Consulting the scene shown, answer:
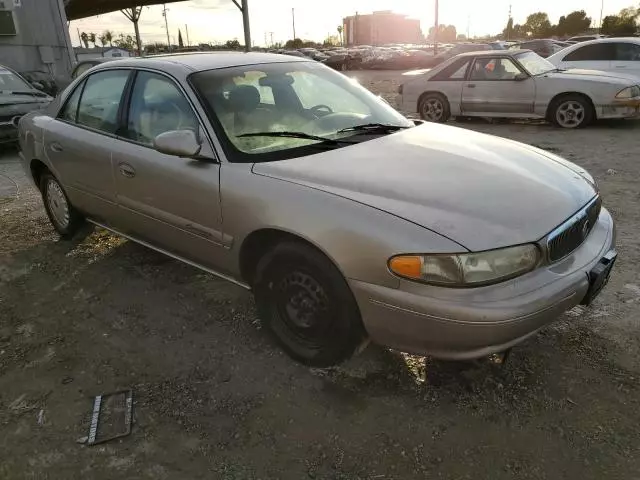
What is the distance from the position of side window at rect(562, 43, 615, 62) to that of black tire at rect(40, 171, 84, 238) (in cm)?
1041

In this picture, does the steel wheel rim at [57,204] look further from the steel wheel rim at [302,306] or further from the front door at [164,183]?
the steel wheel rim at [302,306]

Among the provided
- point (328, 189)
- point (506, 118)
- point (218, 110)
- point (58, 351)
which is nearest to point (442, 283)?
point (328, 189)

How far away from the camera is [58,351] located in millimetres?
3031

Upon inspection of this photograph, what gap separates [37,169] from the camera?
4652 millimetres

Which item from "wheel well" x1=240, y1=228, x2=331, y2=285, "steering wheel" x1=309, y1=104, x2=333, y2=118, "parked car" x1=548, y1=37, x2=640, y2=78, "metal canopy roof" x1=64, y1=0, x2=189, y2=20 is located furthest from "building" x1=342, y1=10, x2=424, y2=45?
"wheel well" x1=240, y1=228, x2=331, y2=285

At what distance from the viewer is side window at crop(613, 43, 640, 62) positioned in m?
10.3

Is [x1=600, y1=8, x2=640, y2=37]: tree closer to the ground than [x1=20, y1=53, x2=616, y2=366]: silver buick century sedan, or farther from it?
farther from it

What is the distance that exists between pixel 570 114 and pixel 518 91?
0.98m

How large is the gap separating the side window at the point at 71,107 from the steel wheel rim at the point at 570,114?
312 inches

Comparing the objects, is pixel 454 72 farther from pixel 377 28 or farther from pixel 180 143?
pixel 377 28

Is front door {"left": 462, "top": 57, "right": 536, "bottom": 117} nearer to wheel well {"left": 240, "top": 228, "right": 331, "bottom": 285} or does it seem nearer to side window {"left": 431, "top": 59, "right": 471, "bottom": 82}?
side window {"left": 431, "top": 59, "right": 471, "bottom": 82}

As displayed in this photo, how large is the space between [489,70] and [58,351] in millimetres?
8897

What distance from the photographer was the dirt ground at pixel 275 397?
2184mm

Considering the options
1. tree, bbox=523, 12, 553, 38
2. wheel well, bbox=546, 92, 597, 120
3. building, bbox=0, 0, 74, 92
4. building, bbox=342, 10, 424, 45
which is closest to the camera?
wheel well, bbox=546, 92, 597, 120
